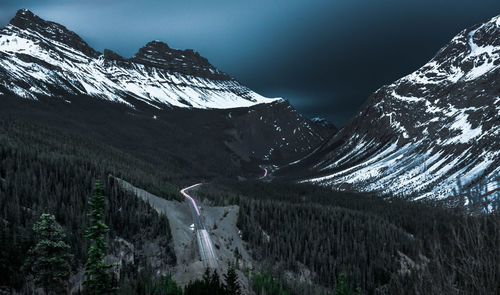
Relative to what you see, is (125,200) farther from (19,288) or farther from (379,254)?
(379,254)

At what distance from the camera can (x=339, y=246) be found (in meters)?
95.7

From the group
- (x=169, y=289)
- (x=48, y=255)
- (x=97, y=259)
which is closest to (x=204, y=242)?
(x=169, y=289)

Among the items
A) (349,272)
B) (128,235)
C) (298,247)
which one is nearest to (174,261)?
(128,235)

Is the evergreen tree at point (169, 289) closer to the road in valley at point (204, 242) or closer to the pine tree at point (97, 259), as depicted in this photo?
the pine tree at point (97, 259)

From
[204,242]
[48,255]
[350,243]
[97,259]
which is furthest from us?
[350,243]

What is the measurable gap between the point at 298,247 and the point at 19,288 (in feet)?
220

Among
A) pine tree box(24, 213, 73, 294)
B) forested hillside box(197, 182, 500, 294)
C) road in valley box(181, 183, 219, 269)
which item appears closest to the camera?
pine tree box(24, 213, 73, 294)

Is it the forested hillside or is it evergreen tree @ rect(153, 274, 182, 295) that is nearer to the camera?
evergreen tree @ rect(153, 274, 182, 295)

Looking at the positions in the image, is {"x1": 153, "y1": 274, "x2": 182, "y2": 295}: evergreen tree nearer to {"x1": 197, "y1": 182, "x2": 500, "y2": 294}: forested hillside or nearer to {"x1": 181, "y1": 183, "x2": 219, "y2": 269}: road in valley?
{"x1": 181, "y1": 183, "x2": 219, "y2": 269}: road in valley

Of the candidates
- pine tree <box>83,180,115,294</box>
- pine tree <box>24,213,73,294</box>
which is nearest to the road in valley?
pine tree <box>83,180,115,294</box>

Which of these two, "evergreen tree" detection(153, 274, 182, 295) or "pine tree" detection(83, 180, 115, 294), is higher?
"pine tree" detection(83, 180, 115, 294)

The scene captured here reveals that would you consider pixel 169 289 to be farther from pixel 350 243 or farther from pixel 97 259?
pixel 350 243

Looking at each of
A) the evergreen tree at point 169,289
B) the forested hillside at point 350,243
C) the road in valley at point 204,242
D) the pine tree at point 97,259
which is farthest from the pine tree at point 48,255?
the forested hillside at point 350,243

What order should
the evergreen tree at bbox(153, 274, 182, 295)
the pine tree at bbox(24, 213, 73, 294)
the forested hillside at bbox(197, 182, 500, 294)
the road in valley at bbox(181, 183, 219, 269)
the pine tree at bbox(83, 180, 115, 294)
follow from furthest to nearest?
the forested hillside at bbox(197, 182, 500, 294) < the road in valley at bbox(181, 183, 219, 269) < the evergreen tree at bbox(153, 274, 182, 295) < the pine tree at bbox(24, 213, 73, 294) < the pine tree at bbox(83, 180, 115, 294)
